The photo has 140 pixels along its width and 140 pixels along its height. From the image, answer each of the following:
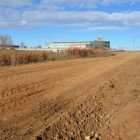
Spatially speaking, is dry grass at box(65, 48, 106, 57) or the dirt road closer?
the dirt road

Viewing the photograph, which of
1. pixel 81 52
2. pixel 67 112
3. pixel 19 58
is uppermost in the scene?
pixel 19 58

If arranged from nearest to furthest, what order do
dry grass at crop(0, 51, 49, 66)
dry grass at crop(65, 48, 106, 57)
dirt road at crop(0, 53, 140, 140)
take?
dirt road at crop(0, 53, 140, 140), dry grass at crop(0, 51, 49, 66), dry grass at crop(65, 48, 106, 57)

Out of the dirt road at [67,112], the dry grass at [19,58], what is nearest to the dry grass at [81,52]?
the dry grass at [19,58]

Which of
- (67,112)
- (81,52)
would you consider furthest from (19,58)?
(81,52)

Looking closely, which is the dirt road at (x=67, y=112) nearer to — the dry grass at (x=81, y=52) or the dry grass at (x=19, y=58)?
the dry grass at (x=19, y=58)

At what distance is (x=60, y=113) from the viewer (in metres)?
5.50

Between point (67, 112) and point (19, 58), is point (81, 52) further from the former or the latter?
point (67, 112)

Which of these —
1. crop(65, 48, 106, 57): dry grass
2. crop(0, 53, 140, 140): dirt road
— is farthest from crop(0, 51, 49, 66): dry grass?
crop(65, 48, 106, 57): dry grass

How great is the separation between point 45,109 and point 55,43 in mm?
90140

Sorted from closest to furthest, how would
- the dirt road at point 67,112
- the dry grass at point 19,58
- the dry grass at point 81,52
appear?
the dirt road at point 67,112
the dry grass at point 19,58
the dry grass at point 81,52

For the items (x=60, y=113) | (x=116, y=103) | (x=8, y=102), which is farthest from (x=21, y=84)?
(x=116, y=103)

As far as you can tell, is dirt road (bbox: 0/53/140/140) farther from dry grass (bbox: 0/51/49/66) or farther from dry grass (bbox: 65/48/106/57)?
dry grass (bbox: 65/48/106/57)

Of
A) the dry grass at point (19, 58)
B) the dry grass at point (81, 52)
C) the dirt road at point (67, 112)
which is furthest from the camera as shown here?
the dry grass at point (81, 52)

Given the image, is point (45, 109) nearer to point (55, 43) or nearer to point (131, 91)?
point (131, 91)
